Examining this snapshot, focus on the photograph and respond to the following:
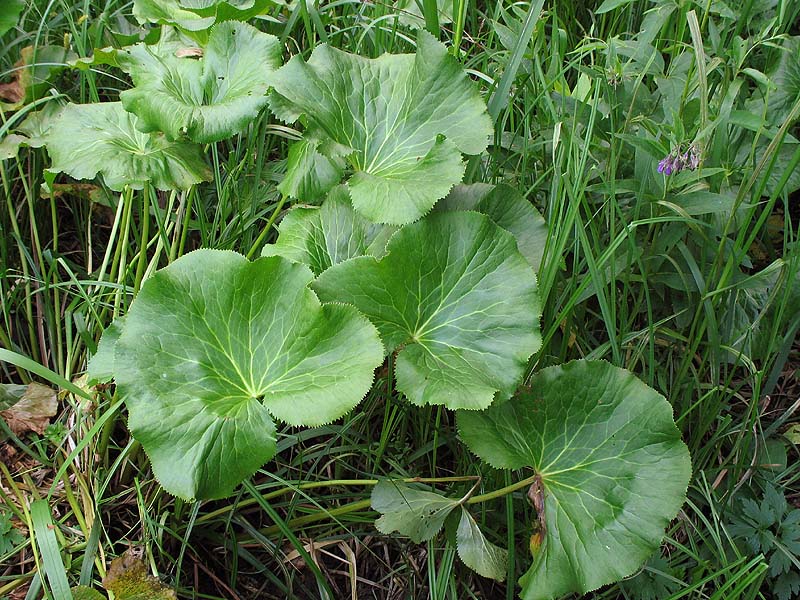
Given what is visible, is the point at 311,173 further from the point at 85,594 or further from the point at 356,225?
Result: the point at 85,594

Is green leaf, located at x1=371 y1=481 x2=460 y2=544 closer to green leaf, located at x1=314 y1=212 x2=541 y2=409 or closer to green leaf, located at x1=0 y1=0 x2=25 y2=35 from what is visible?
green leaf, located at x1=314 y1=212 x2=541 y2=409

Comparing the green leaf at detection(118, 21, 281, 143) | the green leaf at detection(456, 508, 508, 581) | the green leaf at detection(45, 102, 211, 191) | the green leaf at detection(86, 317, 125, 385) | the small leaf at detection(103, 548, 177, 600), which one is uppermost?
the green leaf at detection(118, 21, 281, 143)

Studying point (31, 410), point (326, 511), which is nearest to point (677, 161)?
point (326, 511)

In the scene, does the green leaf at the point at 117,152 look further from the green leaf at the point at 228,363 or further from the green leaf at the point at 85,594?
the green leaf at the point at 85,594

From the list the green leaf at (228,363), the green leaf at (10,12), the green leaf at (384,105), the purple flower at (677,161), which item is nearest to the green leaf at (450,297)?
Result: the green leaf at (228,363)

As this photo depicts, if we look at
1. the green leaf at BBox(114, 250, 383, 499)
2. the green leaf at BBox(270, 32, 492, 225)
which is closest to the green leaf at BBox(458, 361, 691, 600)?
the green leaf at BBox(114, 250, 383, 499)

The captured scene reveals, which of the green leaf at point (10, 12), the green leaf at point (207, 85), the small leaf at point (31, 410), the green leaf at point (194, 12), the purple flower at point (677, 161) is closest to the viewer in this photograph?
the purple flower at point (677, 161)
